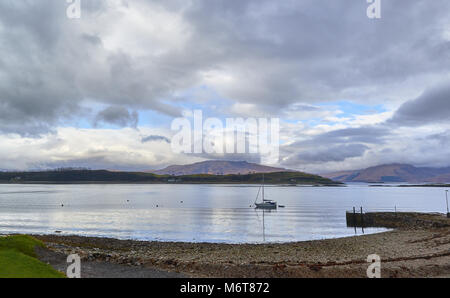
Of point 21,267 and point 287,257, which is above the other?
point 21,267

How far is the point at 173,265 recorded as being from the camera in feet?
73.0

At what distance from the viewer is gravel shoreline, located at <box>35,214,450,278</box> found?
20.6 metres

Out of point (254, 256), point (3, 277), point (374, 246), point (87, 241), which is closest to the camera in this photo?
point (3, 277)

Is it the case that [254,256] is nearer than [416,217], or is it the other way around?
[254,256]

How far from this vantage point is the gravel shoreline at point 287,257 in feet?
67.7

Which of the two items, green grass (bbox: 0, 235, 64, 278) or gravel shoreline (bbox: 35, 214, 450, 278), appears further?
gravel shoreline (bbox: 35, 214, 450, 278)

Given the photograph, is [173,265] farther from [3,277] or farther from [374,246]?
[374,246]

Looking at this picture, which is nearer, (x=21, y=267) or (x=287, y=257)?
(x=21, y=267)

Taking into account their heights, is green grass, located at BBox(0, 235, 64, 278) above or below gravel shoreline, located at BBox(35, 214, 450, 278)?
above

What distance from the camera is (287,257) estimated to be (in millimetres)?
30219

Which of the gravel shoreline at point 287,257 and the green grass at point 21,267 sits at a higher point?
the green grass at point 21,267

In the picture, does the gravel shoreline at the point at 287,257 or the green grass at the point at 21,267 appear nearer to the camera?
the green grass at the point at 21,267
